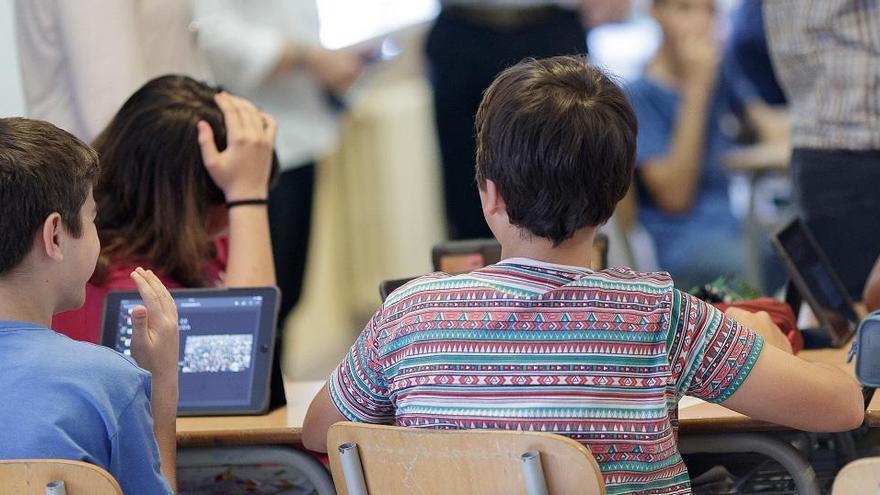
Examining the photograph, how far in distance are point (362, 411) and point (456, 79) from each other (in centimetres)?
283

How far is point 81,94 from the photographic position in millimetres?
3076

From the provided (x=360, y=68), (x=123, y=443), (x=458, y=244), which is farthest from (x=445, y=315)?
(x=360, y=68)

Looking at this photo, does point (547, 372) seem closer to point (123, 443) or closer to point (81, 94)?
point (123, 443)

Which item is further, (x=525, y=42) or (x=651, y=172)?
(x=651, y=172)

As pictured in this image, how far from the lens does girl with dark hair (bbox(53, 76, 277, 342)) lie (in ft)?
7.62

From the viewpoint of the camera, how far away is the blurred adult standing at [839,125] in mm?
3051

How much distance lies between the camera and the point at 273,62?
3797mm

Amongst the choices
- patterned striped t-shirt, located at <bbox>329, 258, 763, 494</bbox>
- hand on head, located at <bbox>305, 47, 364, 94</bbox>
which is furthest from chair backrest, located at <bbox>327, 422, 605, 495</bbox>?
hand on head, located at <bbox>305, 47, 364, 94</bbox>

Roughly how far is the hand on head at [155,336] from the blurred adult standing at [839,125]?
1.77m

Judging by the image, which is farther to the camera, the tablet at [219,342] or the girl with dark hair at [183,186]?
the girl with dark hair at [183,186]

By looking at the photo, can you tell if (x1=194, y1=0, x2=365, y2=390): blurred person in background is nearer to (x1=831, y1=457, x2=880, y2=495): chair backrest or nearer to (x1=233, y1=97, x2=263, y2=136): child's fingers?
(x1=233, y1=97, x2=263, y2=136): child's fingers

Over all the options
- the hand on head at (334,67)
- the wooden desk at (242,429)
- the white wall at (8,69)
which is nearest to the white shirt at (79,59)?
the white wall at (8,69)

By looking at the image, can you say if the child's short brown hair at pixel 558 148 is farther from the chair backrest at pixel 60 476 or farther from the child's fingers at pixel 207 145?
the child's fingers at pixel 207 145

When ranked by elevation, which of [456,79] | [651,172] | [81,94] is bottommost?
A: [651,172]
